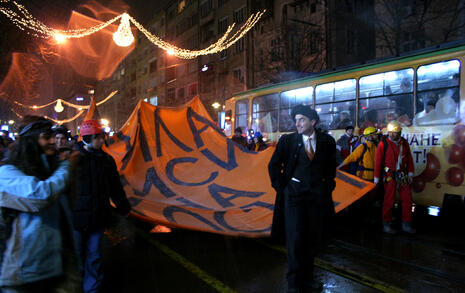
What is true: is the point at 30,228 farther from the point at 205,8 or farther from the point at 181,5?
the point at 181,5

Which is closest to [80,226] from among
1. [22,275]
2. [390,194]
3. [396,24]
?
[22,275]

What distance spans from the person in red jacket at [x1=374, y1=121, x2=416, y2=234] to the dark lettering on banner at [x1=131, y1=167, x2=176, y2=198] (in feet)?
13.2

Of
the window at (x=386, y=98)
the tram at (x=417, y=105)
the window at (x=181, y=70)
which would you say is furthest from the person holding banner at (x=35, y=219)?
the window at (x=181, y=70)

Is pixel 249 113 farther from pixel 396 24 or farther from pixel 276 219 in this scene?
pixel 396 24

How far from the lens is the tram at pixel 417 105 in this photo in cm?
668

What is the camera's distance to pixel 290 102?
10750mm

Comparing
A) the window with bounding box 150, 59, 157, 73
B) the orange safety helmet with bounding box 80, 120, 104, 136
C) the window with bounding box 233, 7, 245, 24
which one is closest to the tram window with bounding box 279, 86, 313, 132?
the orange safety helmet with bounding box 80, 120, 104, 136

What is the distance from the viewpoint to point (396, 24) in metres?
17.8

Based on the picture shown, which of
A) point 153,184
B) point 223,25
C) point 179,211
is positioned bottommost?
point 179,211

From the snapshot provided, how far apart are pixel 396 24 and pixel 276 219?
1771 centimetres

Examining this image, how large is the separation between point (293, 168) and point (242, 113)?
9550mm

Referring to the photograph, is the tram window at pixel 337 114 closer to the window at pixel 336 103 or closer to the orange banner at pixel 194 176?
the window at pixel 336 103

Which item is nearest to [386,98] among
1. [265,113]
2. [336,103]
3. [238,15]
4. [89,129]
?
[336,103]

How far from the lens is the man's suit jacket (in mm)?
3592
